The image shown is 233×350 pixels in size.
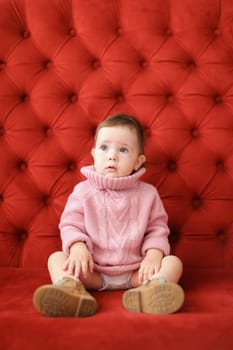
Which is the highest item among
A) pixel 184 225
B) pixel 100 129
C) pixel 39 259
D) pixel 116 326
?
pixel 100 129

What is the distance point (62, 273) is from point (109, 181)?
0.98 feet

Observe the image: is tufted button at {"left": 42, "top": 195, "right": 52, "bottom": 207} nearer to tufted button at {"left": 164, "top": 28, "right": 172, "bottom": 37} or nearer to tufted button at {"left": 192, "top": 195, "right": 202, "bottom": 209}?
tufted button at {"left": 192, "top": 195, "right": 202, "bottom": 209}

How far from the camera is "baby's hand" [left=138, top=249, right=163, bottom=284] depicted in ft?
4.05

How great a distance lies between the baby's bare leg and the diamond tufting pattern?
228 millimetres

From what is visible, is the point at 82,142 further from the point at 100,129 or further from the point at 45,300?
the point at 45,300

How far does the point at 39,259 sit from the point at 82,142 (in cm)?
42

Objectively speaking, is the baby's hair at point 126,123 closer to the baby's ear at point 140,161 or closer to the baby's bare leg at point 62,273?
the baby's ear at point 140,161

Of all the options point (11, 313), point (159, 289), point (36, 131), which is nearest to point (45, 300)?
point (11, 313)

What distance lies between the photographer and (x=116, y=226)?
135 centimetres

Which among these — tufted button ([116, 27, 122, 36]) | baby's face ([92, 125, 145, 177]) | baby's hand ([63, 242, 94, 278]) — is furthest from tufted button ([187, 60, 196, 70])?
baby's hand ([63, 242, 94, 278])

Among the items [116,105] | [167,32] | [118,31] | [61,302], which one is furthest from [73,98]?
[61,302]

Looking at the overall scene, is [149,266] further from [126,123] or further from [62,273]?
[126,123]

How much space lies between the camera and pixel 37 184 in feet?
5.13

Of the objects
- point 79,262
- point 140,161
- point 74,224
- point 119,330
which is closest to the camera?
point 119,330
